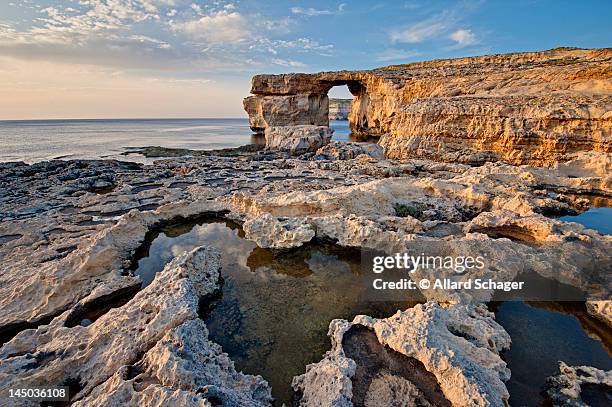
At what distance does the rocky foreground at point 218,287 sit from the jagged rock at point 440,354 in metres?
0.02

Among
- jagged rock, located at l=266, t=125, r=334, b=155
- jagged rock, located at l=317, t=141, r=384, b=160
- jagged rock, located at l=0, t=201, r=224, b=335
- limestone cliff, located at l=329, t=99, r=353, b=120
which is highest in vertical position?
limestone cliff, located at l=329, t=99, r=353, b=120

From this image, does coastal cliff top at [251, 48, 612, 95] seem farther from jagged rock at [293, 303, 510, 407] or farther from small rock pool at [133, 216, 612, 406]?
jagged rock at [293, 303, 510, 407]

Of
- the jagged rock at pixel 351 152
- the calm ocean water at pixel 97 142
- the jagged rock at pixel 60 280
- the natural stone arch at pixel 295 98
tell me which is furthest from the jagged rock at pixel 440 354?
the natural stone arch at pixel 295 98

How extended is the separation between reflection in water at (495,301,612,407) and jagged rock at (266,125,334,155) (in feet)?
80.1

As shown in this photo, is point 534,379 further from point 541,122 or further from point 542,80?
point 542,80

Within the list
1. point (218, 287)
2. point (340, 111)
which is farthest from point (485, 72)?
point (340, 111)

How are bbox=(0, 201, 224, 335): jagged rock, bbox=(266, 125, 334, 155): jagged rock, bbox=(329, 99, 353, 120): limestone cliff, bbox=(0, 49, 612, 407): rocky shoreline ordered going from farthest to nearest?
bbox=(329, 99, 353, 120): limestone cliff
bbox=(266, 125, 334, 155): jagged rock
bbox=(0, 201, 224, 335): jagged rock
bbox=(0, 49, 612, 407): rocky shoreline

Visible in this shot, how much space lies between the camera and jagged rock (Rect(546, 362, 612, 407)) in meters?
4.14

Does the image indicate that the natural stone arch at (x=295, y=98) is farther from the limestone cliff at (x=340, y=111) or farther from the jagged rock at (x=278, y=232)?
the limestone cliff at (x=340, y=111)

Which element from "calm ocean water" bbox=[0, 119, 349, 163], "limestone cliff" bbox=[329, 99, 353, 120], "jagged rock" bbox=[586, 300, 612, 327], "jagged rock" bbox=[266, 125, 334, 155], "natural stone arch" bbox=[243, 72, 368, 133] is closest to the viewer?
"jagged rock" bbox=[586, 300, 612, 327]

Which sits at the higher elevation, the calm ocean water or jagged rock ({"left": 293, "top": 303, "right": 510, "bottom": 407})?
the calm ocean water

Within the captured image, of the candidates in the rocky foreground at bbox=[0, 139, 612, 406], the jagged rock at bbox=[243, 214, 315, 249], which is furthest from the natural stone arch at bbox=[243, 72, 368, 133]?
the jagged rock at bbox=[243, 214, 315, 249]

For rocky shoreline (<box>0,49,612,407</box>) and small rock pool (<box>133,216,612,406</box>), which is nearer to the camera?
rocky shoreline (<box>0,49,612,407</box>)

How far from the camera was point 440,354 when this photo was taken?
14.4 feet
